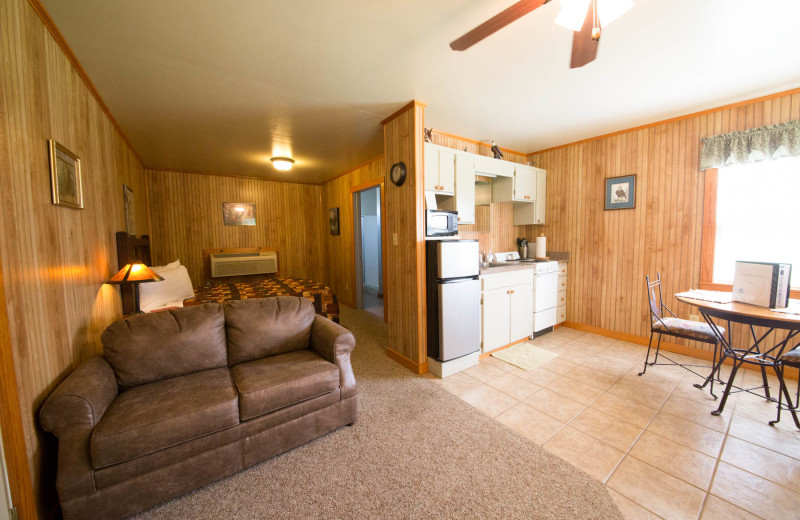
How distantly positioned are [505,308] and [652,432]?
158 cm

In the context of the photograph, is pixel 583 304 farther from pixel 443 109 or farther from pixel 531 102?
pixel 443 109

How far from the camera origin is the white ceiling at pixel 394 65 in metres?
1.64

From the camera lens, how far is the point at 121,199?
302 centimetres

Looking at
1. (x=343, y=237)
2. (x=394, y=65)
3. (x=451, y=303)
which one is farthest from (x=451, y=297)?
(x=343, y=237)

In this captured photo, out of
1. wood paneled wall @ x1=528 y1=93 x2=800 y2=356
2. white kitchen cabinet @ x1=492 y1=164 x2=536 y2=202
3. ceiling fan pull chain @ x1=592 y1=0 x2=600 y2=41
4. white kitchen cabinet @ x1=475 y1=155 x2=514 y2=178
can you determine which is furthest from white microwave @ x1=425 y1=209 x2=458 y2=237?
wood paneled wall @ x1=528 y1=93 x2=800 y2=356

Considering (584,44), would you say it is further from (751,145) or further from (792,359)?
(751,145)

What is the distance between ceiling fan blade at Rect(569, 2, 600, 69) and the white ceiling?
0.36 metres

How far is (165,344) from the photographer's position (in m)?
1.87

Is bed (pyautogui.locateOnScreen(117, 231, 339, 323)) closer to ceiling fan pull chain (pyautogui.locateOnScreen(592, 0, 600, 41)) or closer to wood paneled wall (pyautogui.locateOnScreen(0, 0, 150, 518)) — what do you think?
wood paneled wall (pyautogui.locateOnScreen(0, 0, 150, 518))

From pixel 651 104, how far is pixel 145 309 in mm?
5391

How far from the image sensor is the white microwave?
9.45 feet

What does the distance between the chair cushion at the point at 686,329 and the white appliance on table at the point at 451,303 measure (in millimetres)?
1697

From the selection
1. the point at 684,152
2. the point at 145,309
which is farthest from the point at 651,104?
the point at 145,309

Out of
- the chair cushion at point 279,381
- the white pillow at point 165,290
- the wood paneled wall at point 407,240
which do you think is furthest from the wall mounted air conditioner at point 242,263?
the chair cushion at point 279,381
